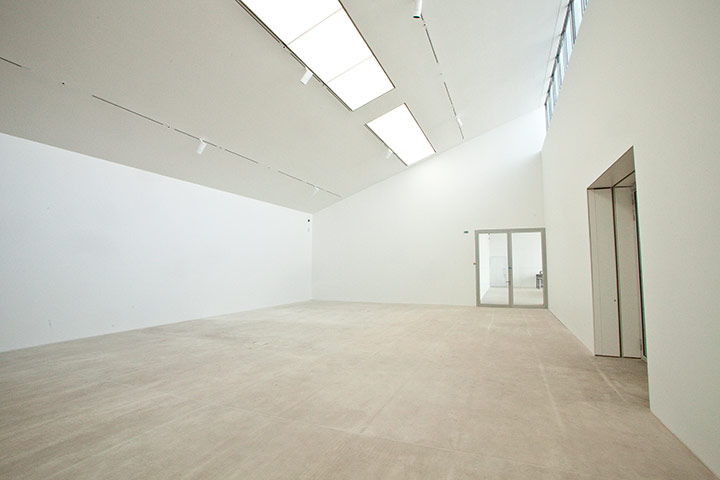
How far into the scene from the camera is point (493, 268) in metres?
15.3

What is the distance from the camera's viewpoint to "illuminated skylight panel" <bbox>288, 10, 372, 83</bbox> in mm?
5258

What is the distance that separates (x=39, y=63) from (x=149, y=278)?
4.32 m

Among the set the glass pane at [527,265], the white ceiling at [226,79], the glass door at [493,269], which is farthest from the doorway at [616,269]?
the glass pane at [527,265]

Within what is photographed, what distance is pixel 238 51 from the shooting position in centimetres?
512

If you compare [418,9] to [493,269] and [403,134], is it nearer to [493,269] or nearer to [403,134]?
[403,134]

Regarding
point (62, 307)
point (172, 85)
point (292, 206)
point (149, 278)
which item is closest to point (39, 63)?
point (172, 85)

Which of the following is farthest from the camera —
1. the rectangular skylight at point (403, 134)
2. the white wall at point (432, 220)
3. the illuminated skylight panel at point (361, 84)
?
the white wall at point (432, 220)

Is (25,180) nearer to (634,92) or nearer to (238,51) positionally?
(238,51)

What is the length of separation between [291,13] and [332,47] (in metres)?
0.98

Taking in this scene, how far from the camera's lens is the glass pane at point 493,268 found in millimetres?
10977

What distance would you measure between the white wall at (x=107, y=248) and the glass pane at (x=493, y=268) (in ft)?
23.5

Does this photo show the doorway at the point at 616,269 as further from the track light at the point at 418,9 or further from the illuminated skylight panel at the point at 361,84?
the illuminated skylight panel at the point at 361,84

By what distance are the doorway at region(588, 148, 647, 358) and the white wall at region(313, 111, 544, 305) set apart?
5.67 meters

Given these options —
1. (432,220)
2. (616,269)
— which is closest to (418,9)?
(616,269)
